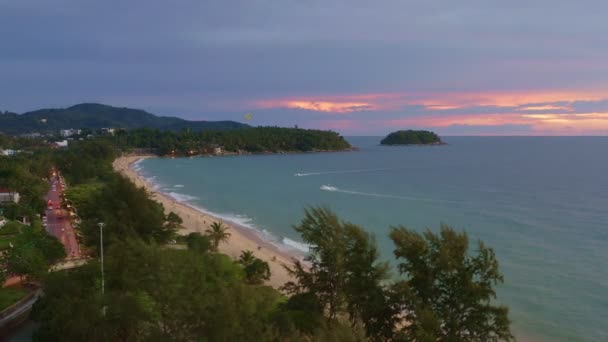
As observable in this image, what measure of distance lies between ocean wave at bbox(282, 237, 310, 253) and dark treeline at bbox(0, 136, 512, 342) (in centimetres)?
1694

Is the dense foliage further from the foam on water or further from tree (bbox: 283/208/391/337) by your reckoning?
the foam on water

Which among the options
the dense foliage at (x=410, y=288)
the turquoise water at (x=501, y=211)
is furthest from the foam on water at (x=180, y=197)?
the dense foliage at (x=410, y=288)

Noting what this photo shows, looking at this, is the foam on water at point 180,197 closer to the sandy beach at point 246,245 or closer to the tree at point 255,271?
the sandy beach at point 246,245

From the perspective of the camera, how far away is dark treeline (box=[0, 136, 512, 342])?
1087cm

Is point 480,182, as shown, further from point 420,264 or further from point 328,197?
point 420,264

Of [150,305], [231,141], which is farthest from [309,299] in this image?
[231,141]

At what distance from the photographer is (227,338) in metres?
9.84

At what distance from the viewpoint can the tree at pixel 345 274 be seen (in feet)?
47.0

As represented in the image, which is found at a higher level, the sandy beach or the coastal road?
the coastal road

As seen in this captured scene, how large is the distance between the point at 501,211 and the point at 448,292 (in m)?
37.5

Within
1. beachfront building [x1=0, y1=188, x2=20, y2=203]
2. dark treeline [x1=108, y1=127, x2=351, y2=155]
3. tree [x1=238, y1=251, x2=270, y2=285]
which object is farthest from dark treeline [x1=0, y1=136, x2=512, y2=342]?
dark treeline [x1=108, y1=127, x2=351, y2=155]

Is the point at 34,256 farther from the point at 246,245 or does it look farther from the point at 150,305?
the point at 246,245

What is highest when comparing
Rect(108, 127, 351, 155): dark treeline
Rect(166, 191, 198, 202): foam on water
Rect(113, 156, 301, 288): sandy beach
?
Rect(108, 127, 351, 155): dark treeline

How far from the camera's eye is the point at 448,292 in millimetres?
13680
